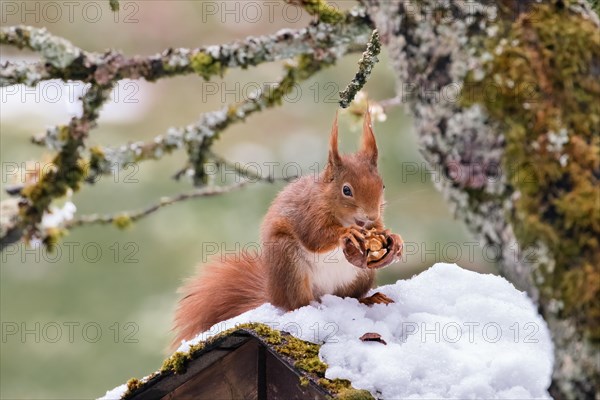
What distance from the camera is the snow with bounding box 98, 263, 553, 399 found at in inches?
74.2

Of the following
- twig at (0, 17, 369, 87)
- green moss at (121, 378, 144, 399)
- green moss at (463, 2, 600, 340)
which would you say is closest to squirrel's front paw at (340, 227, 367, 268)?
twig at (0, 17, 369, 87)

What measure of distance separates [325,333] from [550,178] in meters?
0.78

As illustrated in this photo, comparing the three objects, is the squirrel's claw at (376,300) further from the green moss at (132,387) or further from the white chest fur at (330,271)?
the green moss at (132,387)

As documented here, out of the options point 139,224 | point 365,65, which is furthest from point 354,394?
point 139,224

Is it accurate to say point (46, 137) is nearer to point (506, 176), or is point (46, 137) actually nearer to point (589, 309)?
point (506, 176)

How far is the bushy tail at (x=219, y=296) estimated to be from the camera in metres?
2.53

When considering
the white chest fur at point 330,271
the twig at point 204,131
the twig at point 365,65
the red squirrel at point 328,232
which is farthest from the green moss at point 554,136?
the twig at point 204,131

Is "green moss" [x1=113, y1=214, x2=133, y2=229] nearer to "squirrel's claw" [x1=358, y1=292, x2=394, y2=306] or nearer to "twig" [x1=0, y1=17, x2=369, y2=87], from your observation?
"twig" [x1=0, y1=17, x2=369, y2=87]

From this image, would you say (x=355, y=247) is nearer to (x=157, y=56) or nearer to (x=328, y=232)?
(x=328, y=232)

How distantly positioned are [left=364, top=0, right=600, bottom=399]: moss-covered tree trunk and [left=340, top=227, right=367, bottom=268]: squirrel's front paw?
615mm

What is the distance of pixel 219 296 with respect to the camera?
2551 millimetres

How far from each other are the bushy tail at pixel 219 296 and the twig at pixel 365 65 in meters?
0.72

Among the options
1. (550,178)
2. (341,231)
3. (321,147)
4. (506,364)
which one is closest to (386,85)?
(321,147)

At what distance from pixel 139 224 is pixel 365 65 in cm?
476
